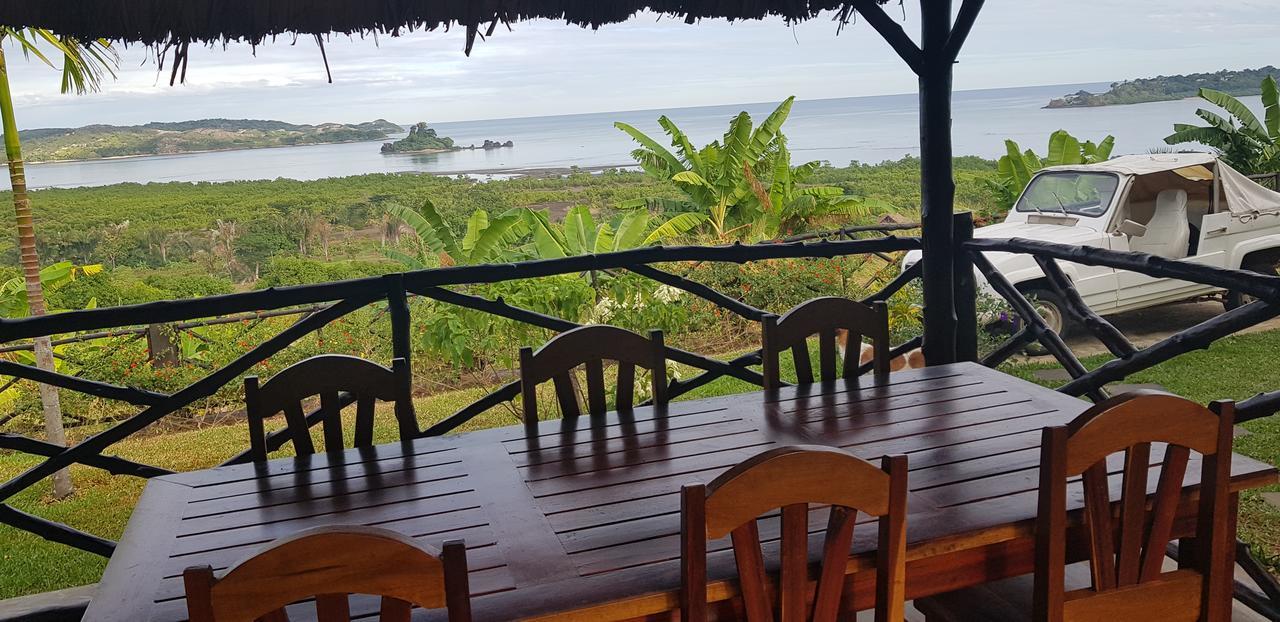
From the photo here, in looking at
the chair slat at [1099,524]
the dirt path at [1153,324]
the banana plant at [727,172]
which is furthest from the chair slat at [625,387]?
the banana plant at [727,172]

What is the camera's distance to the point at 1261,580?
274 cm

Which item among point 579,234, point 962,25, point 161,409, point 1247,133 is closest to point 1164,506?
point 962,25

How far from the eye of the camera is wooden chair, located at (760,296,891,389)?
9.12 feet

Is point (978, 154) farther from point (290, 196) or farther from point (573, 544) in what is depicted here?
point (573, 544)

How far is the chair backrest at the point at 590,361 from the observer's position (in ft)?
8.33

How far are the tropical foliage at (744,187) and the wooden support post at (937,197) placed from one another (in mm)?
6456

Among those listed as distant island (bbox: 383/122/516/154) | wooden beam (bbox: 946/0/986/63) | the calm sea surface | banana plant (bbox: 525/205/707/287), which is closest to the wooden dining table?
wooden beam (bbox: 946/0/986/63)

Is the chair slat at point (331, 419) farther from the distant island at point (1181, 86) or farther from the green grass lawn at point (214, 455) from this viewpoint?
the distant island at point (1181, 86)

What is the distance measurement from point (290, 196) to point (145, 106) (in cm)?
791

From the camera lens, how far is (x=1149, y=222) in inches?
296

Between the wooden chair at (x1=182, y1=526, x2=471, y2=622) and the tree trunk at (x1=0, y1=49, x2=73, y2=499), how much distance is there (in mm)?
5463

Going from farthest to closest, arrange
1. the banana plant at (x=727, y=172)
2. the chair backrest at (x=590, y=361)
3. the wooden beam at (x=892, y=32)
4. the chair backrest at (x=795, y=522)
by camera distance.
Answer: the banana plant at (x=727, y=172), the wooden beam at (x=892, y=32), the chair backrest at (x=590, y=361), the chair backrest at (x=795, y=522)

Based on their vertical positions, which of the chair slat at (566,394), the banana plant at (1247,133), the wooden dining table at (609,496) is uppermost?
the banana plant at (1247,133)

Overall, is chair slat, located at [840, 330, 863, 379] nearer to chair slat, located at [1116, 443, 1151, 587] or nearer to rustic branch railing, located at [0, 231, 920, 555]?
rustic branch railing, located at [0, 231, 920, 555]
